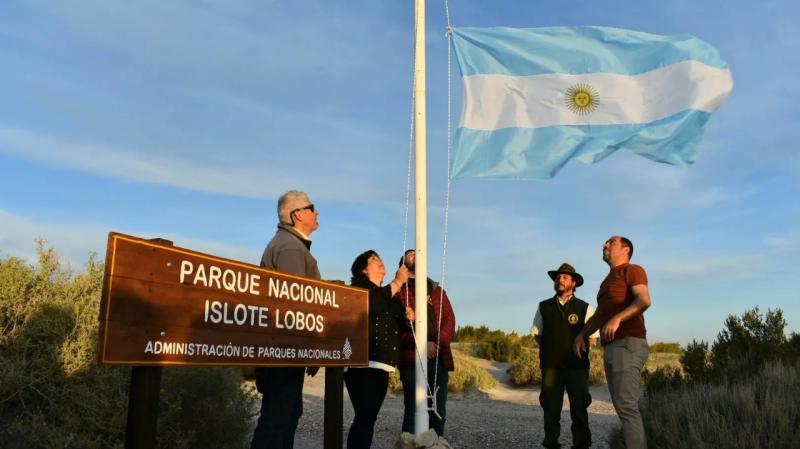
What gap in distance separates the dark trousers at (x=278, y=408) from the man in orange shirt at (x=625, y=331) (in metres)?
2.80

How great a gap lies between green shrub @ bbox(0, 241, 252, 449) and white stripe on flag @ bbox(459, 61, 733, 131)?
3826 millimetres

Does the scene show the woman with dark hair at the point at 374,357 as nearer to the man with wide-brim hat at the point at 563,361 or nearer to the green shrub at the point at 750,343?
the man with wide-brim hat at the point at 563,361

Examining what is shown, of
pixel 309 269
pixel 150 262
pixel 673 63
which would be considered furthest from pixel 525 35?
pixel 150 262

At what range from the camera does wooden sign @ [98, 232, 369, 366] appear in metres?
3.20

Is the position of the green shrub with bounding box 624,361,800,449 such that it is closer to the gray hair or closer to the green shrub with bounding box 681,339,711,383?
the green shrub with bounding box 681,339,711,383

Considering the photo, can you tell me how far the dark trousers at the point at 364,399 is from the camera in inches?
216

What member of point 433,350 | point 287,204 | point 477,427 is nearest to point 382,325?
point 433,350

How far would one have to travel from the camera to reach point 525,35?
678cm

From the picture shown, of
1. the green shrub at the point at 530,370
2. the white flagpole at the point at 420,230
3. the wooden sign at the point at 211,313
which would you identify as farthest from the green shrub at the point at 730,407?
the green shrub at the point at 530,370

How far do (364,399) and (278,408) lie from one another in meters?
1.22

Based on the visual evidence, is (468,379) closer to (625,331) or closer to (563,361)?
(563,361)

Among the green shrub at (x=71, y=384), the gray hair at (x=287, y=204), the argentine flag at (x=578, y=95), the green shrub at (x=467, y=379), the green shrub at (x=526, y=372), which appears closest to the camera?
the gray hair at (x=287, y=204)

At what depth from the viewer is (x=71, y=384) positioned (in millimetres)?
6422

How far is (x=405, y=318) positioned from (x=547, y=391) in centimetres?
209
